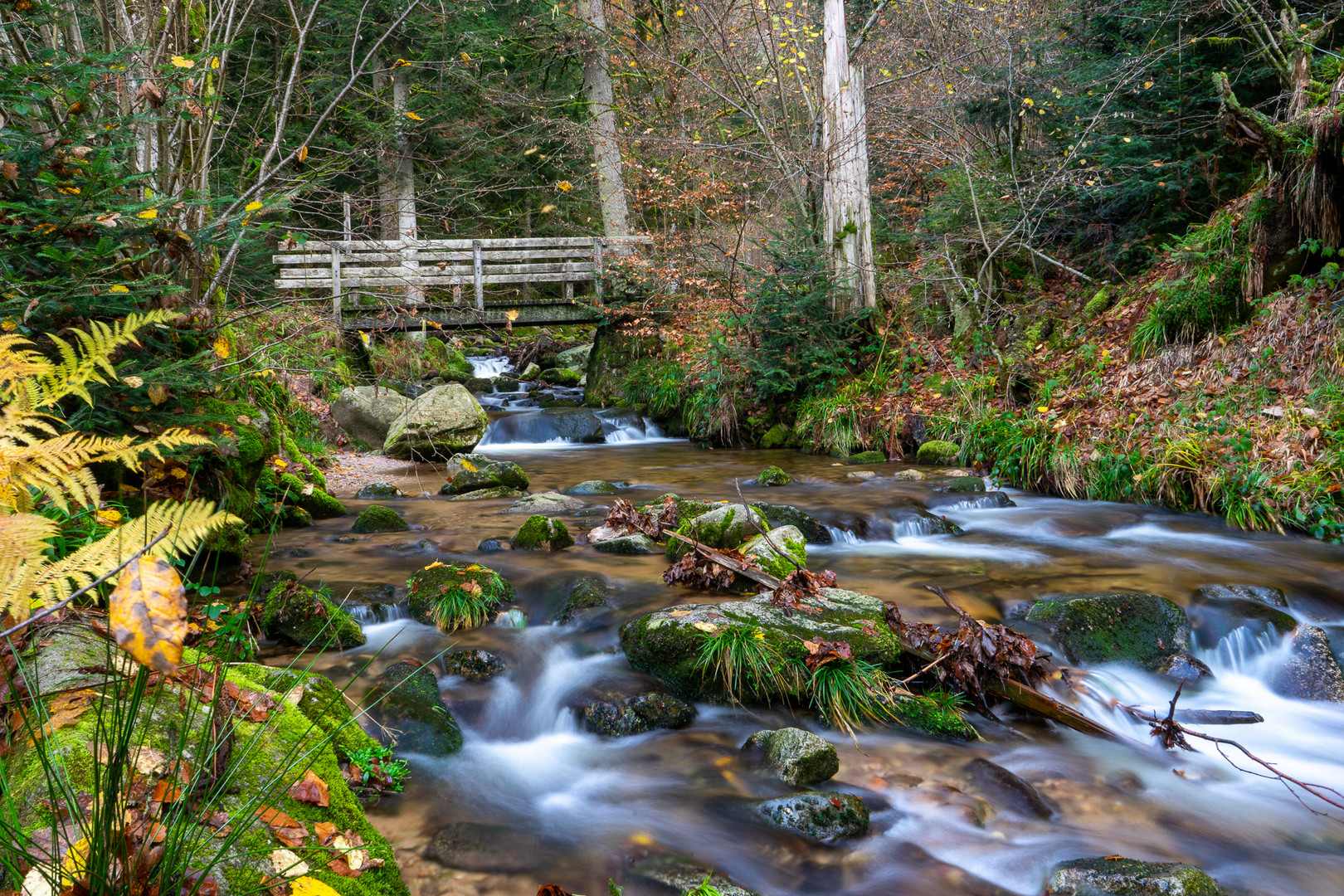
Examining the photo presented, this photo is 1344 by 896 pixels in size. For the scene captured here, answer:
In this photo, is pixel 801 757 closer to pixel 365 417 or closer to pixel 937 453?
pixel 937 453

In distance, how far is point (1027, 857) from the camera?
309cm

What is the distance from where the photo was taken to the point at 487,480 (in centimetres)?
915

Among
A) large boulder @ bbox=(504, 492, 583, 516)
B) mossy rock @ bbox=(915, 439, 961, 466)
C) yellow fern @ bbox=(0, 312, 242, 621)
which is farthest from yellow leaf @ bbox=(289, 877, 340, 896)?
mossy rock @ bbox=(915, 439, 961, 466)

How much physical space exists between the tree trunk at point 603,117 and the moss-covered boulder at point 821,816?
14363mm

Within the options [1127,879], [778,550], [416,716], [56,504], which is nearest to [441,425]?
[778,550]

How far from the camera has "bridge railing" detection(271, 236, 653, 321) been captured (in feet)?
50.1

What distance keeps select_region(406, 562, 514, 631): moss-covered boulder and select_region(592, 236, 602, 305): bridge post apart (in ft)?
38.9

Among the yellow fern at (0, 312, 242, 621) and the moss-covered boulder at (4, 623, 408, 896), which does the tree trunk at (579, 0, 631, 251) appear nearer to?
the yellow fern at (0, 312, 242, 621)

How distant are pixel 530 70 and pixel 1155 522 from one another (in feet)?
59.7

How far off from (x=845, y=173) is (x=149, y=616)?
12.0 meters

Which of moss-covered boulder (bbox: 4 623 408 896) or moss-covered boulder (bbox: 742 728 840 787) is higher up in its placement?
moss-covered boulder (bbox: 4 623 408 896)

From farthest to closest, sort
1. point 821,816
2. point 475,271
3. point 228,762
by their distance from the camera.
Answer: point 475,271 < point 821,816 < point 228,762

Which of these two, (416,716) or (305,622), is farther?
(305,622)

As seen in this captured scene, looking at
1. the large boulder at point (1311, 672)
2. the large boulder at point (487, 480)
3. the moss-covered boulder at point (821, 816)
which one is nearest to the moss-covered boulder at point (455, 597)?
the moss-covered boulder at point (821, 816)
